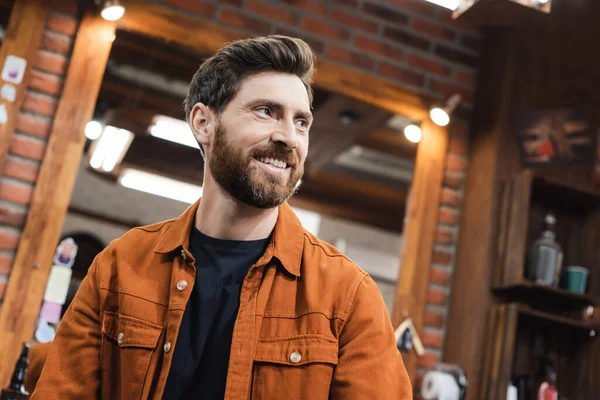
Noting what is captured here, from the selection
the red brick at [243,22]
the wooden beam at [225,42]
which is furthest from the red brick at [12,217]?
the red brick at [243,22]

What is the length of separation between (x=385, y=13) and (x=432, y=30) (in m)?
0.26

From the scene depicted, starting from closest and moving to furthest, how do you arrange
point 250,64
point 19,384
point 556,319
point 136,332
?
1. point 136,332
2. point 250,64
3. point 19,384
4. point 556,319

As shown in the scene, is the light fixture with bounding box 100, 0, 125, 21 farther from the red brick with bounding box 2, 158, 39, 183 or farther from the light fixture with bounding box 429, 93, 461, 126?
the light fixture with bounding box 429, 93, 461, 126

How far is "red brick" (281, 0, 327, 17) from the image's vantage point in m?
3.24

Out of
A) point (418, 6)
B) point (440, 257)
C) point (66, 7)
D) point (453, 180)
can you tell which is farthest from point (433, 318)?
point (66, 7)

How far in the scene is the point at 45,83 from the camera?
2.78m

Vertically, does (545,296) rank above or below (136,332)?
above

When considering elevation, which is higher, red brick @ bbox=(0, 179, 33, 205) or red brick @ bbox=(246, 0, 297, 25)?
red brick @ bbox=(246, 0, 297, 25)

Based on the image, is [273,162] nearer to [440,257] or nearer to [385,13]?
[440,257]

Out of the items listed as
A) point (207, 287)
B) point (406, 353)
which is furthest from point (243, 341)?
point (406, 353)

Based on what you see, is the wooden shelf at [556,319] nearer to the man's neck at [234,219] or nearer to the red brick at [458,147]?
the red brick at [458,147]

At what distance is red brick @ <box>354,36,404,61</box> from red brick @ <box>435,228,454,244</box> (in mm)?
812

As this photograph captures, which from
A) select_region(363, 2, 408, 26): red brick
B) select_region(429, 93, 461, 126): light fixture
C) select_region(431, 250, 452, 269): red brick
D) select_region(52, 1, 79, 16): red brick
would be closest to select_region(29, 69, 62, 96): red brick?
select_region(52, 1, 79, 16): red brick

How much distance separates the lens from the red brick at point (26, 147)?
269 cm
